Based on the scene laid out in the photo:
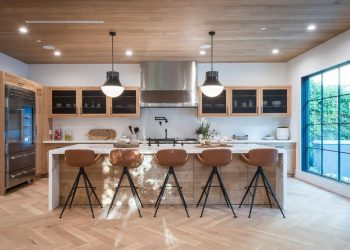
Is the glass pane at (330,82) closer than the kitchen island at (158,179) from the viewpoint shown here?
No

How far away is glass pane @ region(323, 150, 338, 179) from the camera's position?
5062mm

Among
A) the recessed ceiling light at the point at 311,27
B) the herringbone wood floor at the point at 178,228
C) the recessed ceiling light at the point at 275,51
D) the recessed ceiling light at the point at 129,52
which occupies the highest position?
the recessed ceiling light at the point at 275,51

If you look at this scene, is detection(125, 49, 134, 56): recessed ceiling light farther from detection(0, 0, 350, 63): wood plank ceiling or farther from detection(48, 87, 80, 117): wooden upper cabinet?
detection(48, 87, 80, 117): wooden upper cabinet

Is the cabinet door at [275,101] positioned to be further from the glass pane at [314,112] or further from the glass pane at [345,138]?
the glass pane at [345,138]

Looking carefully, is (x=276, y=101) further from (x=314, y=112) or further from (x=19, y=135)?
(x=19, y=135)

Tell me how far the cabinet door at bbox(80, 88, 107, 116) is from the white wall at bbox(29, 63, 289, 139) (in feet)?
1.23

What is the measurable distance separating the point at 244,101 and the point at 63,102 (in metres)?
4.17

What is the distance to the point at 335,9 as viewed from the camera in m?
3.63

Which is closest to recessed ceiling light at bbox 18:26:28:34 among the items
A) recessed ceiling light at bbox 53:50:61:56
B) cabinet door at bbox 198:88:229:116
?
recessed ceiling light at bbox 53:50:61:56

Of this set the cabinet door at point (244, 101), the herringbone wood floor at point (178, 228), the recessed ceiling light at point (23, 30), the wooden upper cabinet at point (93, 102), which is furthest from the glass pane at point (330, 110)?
the recessed ceiling light at point (23, 30)

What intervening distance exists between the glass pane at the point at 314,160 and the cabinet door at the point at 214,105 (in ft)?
6.37

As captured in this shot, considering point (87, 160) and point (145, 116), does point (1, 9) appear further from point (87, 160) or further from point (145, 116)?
point (145, 116)

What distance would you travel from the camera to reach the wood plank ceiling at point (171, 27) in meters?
3.49

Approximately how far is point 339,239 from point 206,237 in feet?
4.37
